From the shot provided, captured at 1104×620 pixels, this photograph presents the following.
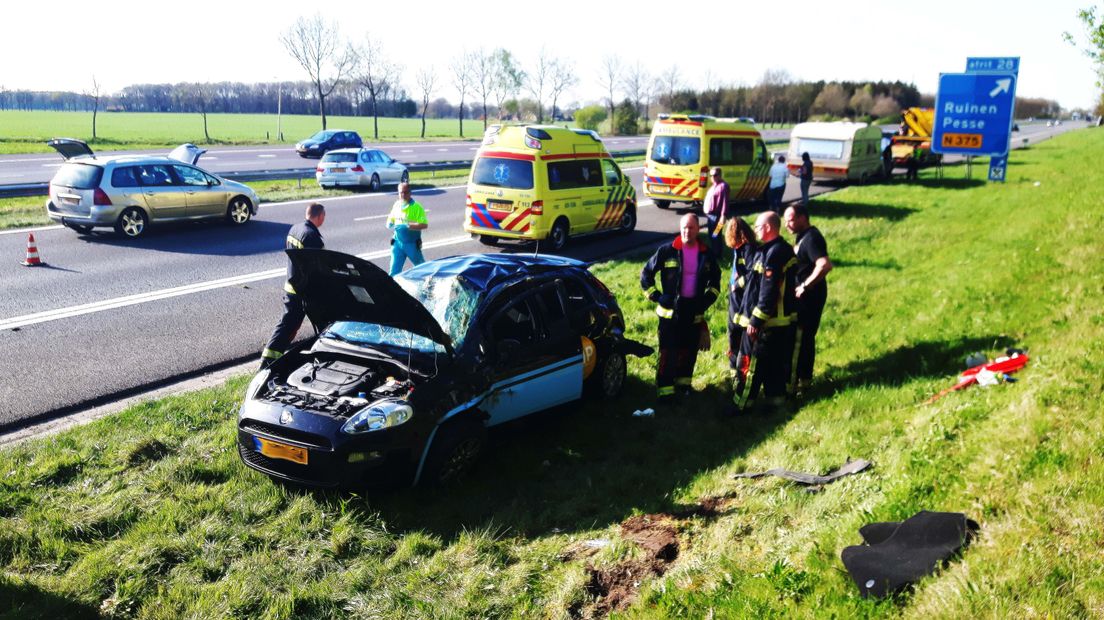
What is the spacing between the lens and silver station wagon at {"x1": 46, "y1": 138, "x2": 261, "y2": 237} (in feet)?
51.9

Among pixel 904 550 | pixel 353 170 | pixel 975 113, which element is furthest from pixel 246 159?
pixel 904 550

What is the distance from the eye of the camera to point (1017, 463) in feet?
15.6

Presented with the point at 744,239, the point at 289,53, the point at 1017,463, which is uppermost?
the point at 289,53

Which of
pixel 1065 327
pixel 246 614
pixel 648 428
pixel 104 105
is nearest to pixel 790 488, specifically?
pixel 648 428

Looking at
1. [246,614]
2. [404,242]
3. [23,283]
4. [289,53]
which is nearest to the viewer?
[246,614]

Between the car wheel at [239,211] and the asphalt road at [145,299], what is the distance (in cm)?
32

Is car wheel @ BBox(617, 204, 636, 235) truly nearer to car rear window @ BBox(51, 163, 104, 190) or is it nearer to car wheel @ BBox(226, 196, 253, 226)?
car wheel @ BBox(226, 196, 253, 226)

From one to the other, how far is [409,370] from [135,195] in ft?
42.9

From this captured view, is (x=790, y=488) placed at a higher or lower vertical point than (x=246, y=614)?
higher

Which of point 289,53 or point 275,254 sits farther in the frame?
point 289,53

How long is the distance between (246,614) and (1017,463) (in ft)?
15.0

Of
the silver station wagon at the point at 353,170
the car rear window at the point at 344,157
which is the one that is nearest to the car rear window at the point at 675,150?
the silver station wagon at the point at 353,170

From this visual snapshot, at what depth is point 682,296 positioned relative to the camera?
25.1ft

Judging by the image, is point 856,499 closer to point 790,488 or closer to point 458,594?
point 790,488
